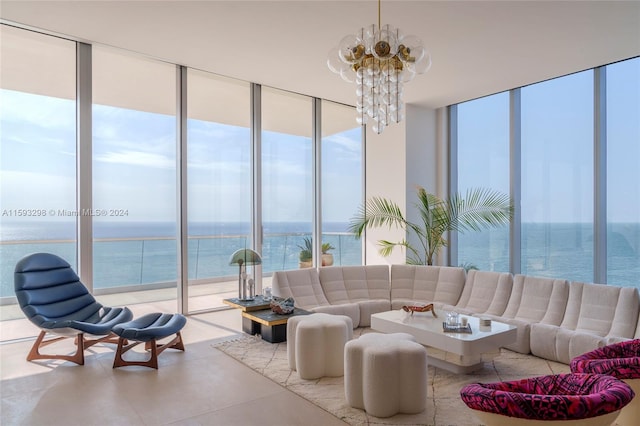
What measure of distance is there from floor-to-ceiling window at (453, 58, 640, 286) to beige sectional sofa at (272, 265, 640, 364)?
1693 millimetres

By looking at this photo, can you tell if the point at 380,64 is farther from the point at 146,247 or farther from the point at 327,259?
the point at 327,259

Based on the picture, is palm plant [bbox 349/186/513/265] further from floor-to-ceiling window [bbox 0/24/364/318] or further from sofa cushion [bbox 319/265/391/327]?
sofa cushion [bbox 319/265/391/327]

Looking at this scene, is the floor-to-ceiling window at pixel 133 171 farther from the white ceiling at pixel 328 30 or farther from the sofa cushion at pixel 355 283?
the sofa cushion at pixel 355 283

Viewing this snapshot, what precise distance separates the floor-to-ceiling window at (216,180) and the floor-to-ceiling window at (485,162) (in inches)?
145

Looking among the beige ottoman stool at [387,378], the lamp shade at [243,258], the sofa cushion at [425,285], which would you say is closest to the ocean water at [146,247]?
the lamp shade at [243,258]

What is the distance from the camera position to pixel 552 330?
386 centimetres

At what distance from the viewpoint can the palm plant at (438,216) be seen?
6.07 m

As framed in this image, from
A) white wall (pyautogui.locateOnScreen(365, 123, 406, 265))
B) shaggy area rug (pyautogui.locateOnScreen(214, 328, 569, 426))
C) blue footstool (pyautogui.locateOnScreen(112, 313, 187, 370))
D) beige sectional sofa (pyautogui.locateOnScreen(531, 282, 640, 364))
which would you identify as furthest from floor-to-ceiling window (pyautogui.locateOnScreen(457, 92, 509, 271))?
blue footstool (pyautogui.locateOnScreen(112, 313, 187, 370))

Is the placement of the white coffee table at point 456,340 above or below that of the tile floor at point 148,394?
above

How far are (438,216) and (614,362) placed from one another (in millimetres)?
3794

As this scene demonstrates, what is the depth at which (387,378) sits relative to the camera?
2.77 meters

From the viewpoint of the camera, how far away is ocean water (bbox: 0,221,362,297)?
451cm

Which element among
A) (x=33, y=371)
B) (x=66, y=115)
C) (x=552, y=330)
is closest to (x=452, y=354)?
(x=552, y=330)

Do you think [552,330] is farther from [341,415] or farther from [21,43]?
[21,43]
